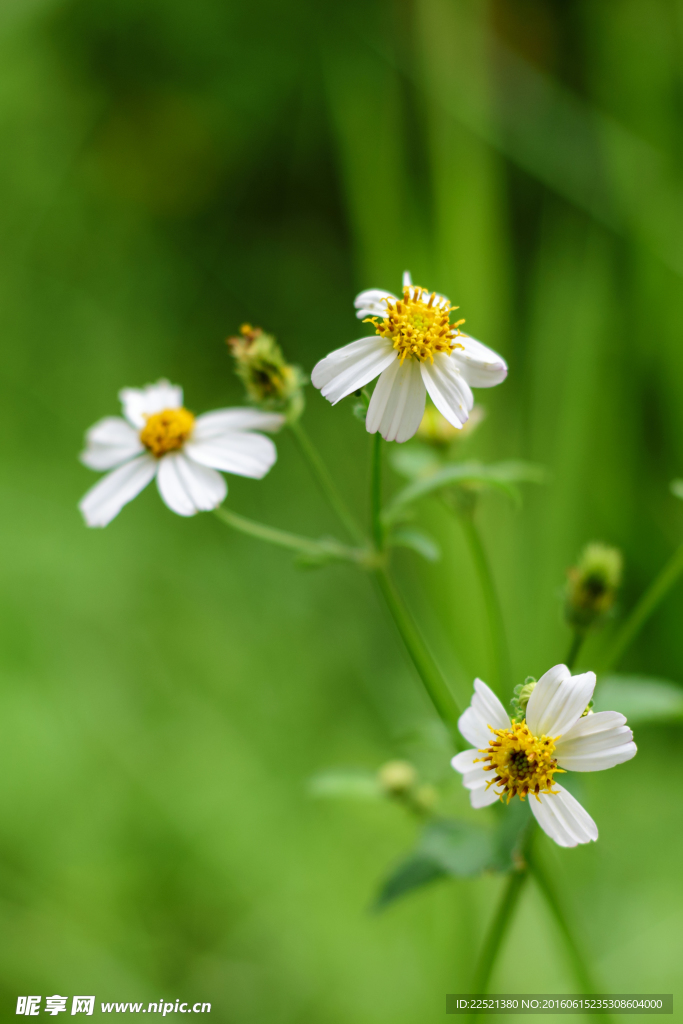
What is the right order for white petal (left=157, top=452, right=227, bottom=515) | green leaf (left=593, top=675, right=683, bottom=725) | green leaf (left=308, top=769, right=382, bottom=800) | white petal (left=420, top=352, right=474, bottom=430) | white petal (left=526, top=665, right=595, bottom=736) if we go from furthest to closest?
1. green leaf (left=308, top=769, right=382, bottom=800)
2. green leaf (left=593, top=675, right=683, bottom=725)
3. white petal (left=157, top=452, right=227, bottom=515)
4. white petal (left=420, top=352, right=474, bottom=430)
5. white petal (left=526, top=665, right=595, bottom=736)

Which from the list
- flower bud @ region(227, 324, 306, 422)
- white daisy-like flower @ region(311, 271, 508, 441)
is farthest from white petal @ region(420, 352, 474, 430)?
flower bud @ region(227, 324, 306, 422)

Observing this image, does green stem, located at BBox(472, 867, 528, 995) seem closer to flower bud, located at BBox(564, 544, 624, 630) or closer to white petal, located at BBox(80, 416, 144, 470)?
flower bud, located at BBox(564, 544, 624, 630)

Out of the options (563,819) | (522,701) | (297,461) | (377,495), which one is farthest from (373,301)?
(297,461)

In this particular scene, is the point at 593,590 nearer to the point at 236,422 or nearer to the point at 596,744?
the point at 596,744

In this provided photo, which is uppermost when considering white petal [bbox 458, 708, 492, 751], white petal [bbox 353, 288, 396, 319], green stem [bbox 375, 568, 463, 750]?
white petal [bbox 353, 288, 396, 319]

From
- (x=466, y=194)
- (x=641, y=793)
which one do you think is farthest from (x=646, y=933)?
(x=466, y=194)

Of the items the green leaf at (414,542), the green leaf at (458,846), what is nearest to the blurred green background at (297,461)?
the green leaf at (458,846)
